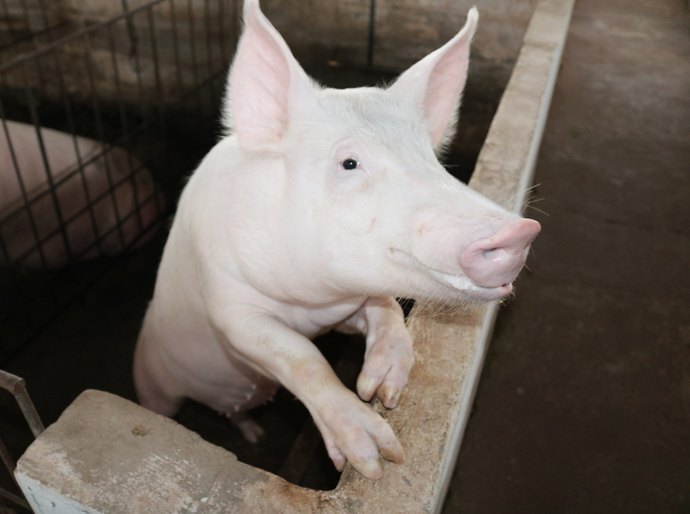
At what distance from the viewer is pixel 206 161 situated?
180 centimetres

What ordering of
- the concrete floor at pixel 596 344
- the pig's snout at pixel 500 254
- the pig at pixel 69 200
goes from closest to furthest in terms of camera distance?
1. the pig's snout at pixel 500 254
2. the concrete floor at pixel 596 344
3. the pig at pixel 69 200

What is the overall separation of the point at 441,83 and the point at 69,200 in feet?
8.76

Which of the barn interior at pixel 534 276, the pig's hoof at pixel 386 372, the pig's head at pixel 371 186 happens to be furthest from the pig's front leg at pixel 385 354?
the barn interior at pixel 534 276

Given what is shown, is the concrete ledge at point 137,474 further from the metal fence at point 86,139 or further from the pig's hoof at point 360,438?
the metal fence at point 86,139

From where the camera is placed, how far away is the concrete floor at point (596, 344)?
1896mm

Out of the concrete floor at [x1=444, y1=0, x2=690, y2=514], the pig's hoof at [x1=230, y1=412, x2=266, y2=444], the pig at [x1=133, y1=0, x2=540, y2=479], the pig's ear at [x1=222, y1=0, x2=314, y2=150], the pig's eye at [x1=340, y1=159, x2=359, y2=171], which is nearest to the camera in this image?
the pig at [x1=133, y1=0, x2=540, y2=479]

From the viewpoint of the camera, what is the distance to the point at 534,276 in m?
2.62

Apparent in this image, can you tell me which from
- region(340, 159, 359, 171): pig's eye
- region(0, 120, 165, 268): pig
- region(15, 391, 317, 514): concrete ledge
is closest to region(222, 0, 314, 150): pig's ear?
region(340, 159, 359, 171): pig's eye

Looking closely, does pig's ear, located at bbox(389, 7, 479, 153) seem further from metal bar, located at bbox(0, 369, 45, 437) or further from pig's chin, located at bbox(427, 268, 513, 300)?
metal bar, located at bbox(0, 369, 45, 437)

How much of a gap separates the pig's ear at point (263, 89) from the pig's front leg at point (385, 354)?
1.80 ft

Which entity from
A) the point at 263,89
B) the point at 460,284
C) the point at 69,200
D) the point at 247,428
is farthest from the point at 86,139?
the point at 460,284

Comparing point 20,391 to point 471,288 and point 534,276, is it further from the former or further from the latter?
point 534,276

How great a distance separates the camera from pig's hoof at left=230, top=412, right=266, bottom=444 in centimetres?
287

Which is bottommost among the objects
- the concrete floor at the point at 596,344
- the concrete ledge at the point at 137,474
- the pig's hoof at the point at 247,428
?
the pig's hoof at the point at 247,428
